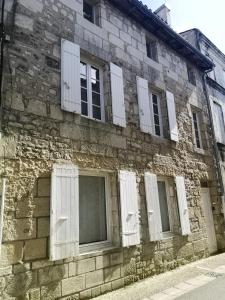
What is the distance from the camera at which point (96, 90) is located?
5.24 meters

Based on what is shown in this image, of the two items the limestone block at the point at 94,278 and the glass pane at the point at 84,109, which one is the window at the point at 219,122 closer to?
the glass pane at the point at 84,109

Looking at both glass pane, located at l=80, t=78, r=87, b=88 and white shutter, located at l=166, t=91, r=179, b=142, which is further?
white shutter, located at l=166, t=91, r=179, b=142

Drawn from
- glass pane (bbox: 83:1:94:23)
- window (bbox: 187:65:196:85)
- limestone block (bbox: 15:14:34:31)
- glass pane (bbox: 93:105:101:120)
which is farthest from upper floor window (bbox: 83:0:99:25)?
window (bbox: 187:65:196:85)

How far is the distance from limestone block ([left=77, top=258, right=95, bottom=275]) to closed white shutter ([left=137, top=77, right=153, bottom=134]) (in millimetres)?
2887

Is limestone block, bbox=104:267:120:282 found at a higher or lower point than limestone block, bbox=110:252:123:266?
lower

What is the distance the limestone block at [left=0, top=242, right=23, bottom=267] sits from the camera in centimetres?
317

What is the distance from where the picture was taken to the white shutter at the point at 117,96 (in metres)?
5.18

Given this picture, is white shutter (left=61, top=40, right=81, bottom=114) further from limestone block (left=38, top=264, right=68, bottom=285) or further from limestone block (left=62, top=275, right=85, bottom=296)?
limestone block (left=62, top=275, right=85, bottom=296)

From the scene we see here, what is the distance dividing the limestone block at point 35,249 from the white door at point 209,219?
200 inches

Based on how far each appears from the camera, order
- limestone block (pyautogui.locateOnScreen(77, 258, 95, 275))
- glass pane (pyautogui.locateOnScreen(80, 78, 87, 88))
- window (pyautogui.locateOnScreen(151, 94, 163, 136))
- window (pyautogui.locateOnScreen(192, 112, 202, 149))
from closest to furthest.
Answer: limestone block (pyautogui.locateOnScreen(77, 258, 95, 275)) < glass pane (pyautogui.locateOnScreen(80, 78, 87, 88)) < window (pyautogui.locateOnScreen(151, 94, 163, 136)) < window (pyautogui.locateOnScreen(192, 112, 202, 149))

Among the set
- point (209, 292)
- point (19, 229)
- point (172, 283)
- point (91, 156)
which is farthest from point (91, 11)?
point (209, 292)

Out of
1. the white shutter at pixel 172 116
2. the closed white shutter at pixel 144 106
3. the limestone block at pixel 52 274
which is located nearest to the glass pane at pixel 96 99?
the closed white shutter at pixel 144 106

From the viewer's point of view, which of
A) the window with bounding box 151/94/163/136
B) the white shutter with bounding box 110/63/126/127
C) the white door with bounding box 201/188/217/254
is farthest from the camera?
the white door with bounding box 201/188/217/254

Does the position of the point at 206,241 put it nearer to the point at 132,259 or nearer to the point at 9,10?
the point at 132,259
